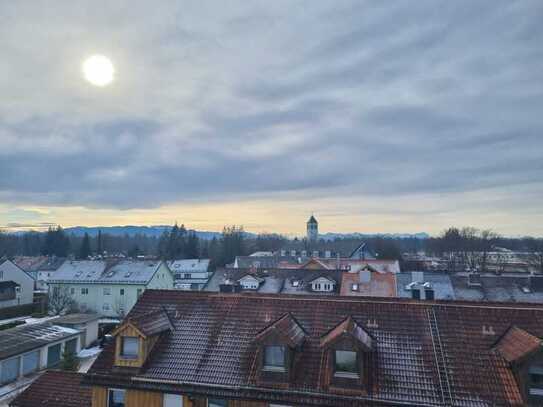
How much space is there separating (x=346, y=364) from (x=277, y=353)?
8.23ft

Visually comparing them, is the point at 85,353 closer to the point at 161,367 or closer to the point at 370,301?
the point at 161,367

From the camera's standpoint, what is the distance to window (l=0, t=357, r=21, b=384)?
2597 cm

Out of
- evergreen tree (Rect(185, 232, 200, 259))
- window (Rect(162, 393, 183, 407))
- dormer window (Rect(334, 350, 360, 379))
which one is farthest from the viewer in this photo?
evergreen tree (Rect(185, 232, 200, 259))

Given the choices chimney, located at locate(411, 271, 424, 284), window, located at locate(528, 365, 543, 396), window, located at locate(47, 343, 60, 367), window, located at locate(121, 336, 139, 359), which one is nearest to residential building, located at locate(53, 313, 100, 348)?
window, located at locate(47, 343, 60, 367)

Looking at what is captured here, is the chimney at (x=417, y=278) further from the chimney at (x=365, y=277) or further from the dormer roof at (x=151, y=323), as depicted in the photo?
the dormer roof at (x=151, y=323)

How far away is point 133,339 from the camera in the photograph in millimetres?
15266

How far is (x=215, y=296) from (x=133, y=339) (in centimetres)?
403

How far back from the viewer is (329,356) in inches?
532

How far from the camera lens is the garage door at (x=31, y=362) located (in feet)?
91.5

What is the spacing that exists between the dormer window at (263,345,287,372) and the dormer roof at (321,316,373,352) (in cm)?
157

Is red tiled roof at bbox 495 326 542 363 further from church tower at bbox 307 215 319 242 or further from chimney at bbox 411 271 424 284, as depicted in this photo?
church tower at bbox 307 215 319 242

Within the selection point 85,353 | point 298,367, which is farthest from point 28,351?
point 298,367

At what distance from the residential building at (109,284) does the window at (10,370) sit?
79.4 feet

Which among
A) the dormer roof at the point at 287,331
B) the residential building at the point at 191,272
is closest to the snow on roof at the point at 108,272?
the residential building at the point at 191,272
